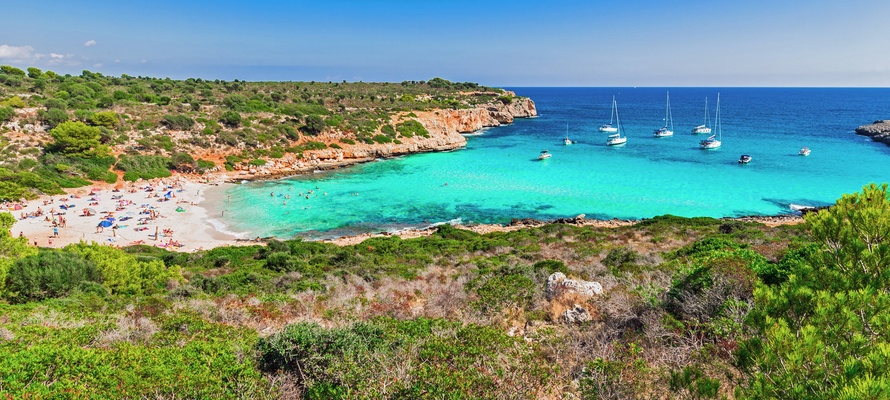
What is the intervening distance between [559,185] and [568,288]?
30.7 m

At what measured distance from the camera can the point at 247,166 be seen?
41.8m

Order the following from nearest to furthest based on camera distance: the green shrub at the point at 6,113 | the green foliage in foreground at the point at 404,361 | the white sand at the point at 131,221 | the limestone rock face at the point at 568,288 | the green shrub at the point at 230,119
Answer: the green foliage in foreground at the point at 404,361 < the limestone rock face at the point at 568,288 < the white sand at the point at 131,221 < the green shrub at the point at 6,113 < the green shrub at the point at 230,119

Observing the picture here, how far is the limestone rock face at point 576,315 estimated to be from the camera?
8.26m

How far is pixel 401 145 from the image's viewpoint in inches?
2128

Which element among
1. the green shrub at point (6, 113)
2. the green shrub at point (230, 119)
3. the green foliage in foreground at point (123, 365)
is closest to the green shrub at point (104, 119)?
the green shrub at point (6, 113)

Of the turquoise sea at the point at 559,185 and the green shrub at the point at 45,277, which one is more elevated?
the green shrub at the point at 45,277

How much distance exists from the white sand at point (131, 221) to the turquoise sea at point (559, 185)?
196 centimetres

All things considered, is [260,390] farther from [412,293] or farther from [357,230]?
[357,230]

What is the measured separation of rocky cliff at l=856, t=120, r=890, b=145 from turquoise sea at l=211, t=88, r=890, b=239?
1903mm

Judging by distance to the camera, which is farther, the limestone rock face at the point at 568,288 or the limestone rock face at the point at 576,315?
the limestone rock face at the point at 568,288

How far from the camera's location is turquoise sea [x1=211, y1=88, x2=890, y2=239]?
30.6m

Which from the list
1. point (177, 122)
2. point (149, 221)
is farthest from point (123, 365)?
point (177, 122)

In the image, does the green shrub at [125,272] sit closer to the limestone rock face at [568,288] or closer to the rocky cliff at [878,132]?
the limestone rock face at [568,288]

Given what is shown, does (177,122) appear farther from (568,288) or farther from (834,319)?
(834,319)
